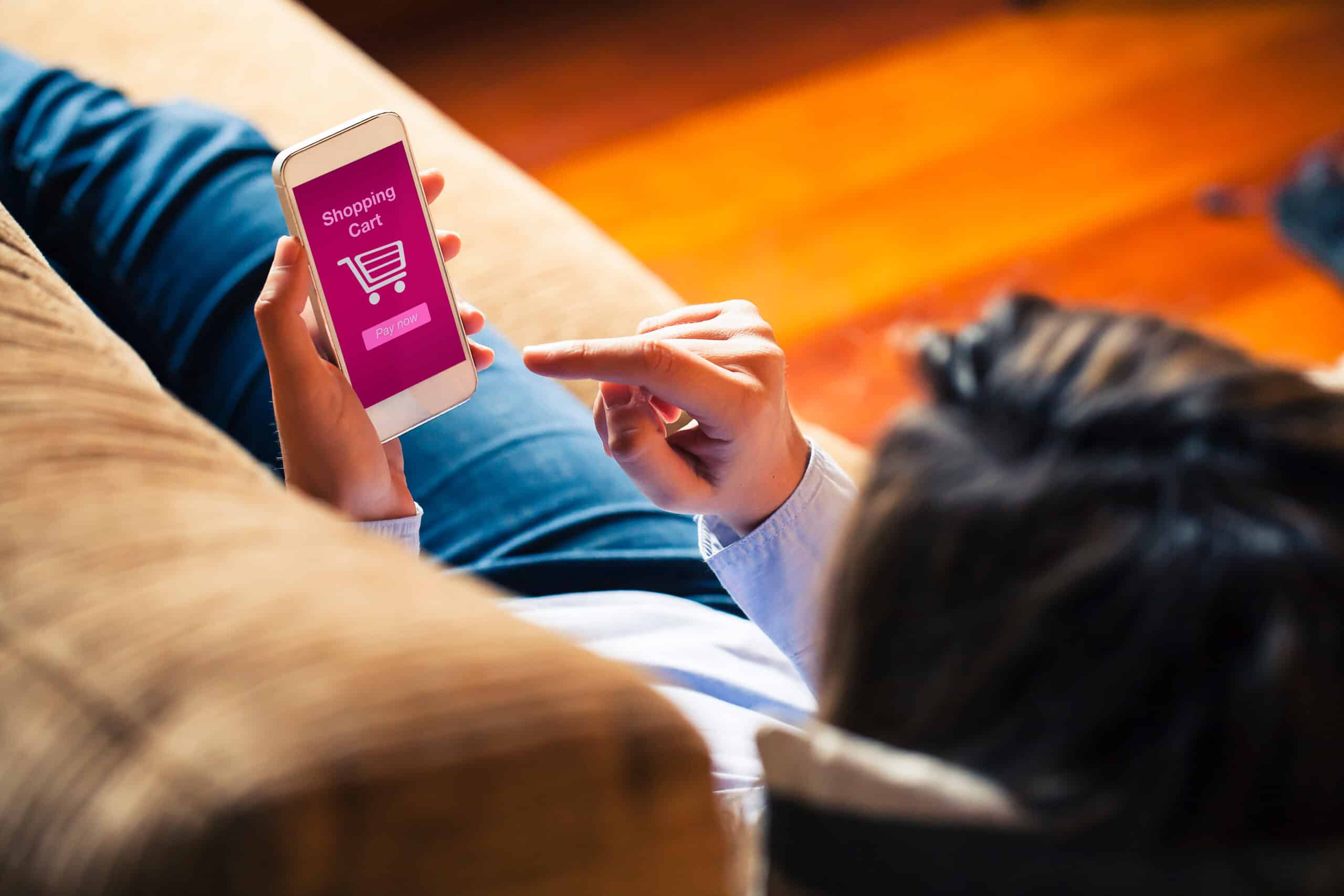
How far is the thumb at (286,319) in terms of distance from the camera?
62 cm

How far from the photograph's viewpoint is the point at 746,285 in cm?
179

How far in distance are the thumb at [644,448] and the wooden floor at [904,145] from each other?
96 centimetres

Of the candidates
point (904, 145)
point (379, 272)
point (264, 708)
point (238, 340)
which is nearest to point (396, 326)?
point (379, 272)

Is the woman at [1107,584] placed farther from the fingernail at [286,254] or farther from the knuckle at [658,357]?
the fingernail at [286,254]

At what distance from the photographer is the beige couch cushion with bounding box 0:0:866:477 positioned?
0.92 meters

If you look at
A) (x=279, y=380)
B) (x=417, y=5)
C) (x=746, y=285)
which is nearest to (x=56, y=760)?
(x=279, y=380)

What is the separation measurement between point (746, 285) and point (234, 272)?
107cm

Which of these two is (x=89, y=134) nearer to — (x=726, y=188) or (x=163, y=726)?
(x=163, y=726)

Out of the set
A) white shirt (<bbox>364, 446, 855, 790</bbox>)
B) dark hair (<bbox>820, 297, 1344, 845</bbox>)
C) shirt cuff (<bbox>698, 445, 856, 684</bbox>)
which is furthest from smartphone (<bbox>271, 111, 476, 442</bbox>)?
dark hair (<bbox>820, 297, 1344, 845</bbox>)

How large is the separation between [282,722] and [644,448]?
0.41m

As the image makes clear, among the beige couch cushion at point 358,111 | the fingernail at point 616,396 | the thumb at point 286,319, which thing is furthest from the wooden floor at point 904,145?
the thumb at point 286,319

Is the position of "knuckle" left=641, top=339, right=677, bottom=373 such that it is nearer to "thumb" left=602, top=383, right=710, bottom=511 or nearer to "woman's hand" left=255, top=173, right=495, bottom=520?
"thumb" left=602, top=383, right=710, bottom=511

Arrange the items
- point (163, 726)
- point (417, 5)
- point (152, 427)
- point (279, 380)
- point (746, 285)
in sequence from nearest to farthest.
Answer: point (163, 726) < point (152, 427) < point (279, 380) < point (746, 285) < point (417, 5)

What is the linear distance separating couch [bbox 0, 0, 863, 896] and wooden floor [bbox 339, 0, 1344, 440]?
1.32 m
